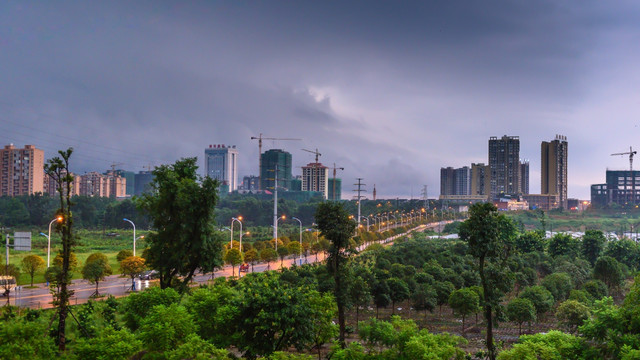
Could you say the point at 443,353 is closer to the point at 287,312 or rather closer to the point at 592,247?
the point at 287,312

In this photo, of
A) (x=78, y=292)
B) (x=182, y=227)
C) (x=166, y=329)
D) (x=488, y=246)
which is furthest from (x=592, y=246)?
(x=78, y=292)

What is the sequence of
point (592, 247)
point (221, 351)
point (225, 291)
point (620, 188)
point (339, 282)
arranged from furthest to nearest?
1. point (620, 188)
2. point (592, 247)
3. point (339, 282)
4. point (225, 291)
5. point (221, 351)

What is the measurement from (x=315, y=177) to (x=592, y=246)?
407 ft

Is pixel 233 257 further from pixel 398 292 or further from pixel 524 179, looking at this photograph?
pixel 524 179

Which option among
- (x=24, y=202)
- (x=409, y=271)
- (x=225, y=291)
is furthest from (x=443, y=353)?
(x=24, y=202)

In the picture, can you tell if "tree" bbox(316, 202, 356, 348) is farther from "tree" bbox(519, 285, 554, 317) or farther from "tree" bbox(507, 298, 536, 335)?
"tree" bbox(519, 285, 554, 317)

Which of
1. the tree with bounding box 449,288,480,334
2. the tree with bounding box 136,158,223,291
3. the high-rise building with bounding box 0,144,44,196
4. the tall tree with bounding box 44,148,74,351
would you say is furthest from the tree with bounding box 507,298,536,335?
the high-rise building with bounding box 0,144,44,196

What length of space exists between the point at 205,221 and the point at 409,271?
53.6ft

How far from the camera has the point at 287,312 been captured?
14.5 meters

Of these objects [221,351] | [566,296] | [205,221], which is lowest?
[566,296]

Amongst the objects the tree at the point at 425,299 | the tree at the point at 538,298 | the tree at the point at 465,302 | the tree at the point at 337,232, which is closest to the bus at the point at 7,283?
the tree at the point at 337,232

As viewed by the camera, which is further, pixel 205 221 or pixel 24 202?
pixel 24 202

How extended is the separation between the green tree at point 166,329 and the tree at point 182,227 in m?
5.82

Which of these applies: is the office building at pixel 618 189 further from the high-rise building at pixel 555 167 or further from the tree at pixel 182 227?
the tree at pixel 182 227
